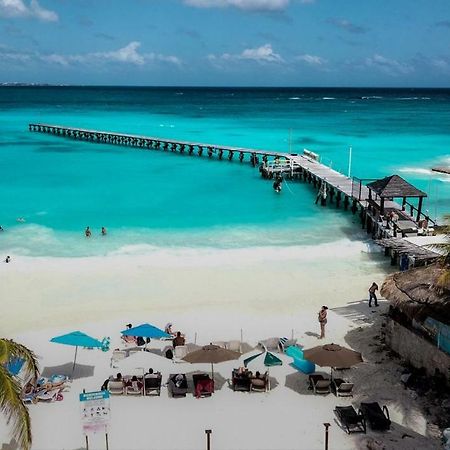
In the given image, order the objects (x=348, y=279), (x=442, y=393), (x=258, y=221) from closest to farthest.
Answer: (x=442, y=393), (x=348, y=279), (x=258, y=221)

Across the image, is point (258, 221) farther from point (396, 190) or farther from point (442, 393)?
point (442, 393)

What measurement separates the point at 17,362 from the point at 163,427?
13.9 ft

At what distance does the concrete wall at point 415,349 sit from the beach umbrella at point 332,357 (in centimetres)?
186

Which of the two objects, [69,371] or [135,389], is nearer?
[135,389]

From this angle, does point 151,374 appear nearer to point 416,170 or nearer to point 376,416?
point 376,416

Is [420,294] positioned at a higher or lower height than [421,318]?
higher

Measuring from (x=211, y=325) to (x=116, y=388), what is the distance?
487 cm

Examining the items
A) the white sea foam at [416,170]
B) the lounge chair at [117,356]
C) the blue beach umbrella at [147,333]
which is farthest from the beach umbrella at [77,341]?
the white sea foam at [416,170]

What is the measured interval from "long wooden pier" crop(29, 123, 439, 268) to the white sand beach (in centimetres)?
309

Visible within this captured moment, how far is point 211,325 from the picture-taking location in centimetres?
1816

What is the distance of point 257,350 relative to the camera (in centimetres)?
1631

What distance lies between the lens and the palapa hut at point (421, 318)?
45.3ft

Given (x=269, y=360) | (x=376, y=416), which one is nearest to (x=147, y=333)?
(x=269, y=360)

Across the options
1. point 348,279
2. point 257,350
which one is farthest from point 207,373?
point 348,279
